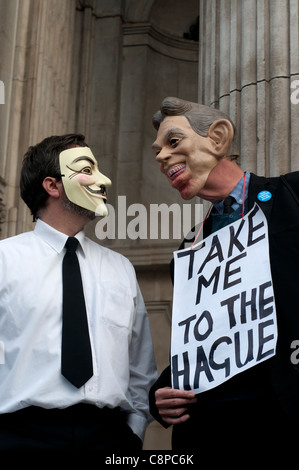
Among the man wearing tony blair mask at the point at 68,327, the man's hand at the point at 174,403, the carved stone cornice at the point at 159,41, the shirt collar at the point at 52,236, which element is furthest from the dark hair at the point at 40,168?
the carved stone cornice at the point at 159,41

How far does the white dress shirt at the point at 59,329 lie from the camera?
4008 millimetres

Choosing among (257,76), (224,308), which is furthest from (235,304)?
(257,76)

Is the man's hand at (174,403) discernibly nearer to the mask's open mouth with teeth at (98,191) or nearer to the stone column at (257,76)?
the mask's open mouth with teeth at (98,191)

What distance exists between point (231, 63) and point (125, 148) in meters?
4.46

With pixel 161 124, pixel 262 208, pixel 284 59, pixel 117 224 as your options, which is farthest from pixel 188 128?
pixel 117 224

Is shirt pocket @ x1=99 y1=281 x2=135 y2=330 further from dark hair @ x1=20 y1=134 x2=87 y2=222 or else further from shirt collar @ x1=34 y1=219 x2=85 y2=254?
dark hair @ x1=20 y1=134 x2=87 y2=222

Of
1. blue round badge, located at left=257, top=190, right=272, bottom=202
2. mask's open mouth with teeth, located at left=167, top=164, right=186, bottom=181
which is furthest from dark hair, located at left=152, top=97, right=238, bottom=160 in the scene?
blue round badge, located at left=257, top=190, right=272, bottom=202

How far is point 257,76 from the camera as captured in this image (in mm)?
5719

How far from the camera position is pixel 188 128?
428 centimetres

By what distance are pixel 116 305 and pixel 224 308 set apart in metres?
0.81

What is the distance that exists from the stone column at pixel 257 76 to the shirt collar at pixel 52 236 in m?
1.52

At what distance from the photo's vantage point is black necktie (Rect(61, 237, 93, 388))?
4.00 meters

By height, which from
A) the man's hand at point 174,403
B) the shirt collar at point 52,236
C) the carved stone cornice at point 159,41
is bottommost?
the man's hand at point 174,403
